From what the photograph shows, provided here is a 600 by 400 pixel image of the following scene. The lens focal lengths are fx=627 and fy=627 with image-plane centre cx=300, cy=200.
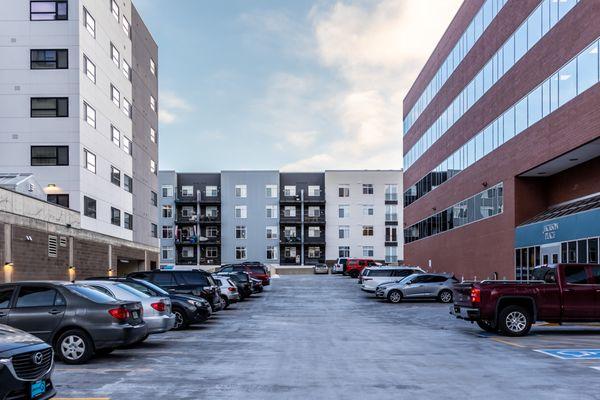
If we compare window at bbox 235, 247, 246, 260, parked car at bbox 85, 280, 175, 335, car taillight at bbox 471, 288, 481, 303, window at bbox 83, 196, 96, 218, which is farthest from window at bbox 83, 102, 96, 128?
window at bbox 235, 247, 246, 260

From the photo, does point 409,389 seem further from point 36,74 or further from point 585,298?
point 36,74

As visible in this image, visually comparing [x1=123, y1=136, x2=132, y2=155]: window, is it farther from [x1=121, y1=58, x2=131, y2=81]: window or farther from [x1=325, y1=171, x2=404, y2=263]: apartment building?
[x1=325, y1=171, x2=404, y2=263]: apartment building

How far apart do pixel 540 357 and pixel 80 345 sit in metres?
8.96

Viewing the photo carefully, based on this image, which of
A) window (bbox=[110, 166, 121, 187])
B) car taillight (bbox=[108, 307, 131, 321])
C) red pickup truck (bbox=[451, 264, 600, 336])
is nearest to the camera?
car taillight (bbox=[108, 307, 131, 321])

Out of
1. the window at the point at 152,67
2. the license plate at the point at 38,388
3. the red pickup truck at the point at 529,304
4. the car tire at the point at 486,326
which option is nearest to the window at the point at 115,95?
the window at the point at 152,67

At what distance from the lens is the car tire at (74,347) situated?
465 inches

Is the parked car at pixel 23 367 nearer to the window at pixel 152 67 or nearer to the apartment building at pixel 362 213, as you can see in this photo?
the window at pixel 152 67

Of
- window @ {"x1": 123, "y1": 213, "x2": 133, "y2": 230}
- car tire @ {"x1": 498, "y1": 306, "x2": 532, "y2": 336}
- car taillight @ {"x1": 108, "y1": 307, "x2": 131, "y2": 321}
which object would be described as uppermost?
window @ {"x1": 123, "y1": 213, "x2": 133, "y2": 230}

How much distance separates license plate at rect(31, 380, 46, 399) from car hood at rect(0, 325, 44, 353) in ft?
1.52

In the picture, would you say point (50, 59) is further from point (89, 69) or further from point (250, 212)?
point (250, 212)

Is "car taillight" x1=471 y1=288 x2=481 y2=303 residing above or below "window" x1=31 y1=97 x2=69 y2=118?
below

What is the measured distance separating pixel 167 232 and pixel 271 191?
626 inches

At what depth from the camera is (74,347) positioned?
1186 cm

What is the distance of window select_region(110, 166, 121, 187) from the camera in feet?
140
